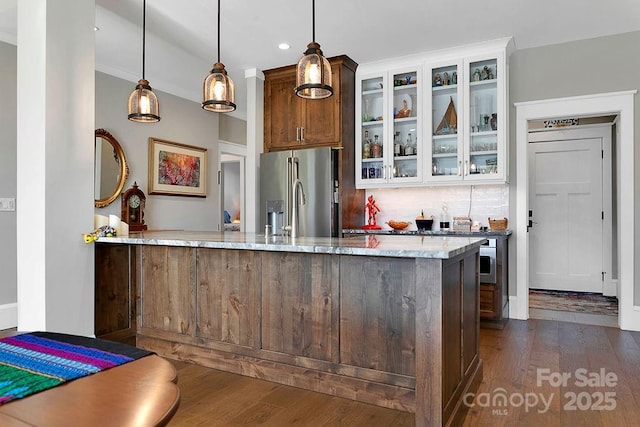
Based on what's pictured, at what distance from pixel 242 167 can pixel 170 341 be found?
4.76 m

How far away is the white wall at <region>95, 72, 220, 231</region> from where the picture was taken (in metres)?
5.00

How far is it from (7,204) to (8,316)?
1.05 metres

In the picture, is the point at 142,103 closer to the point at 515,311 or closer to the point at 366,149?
the point at 366,149

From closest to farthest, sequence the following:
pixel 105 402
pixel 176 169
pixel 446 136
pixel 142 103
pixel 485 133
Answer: pixel 105 402
pixel 142 103
pixel 485 133
pixel 446 136
pixel 176 169

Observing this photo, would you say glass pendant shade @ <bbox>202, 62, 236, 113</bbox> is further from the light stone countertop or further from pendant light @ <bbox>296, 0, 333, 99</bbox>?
the light stone countertop

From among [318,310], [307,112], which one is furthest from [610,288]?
[318,310]

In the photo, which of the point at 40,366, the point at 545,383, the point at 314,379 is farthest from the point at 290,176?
the point at 40,366

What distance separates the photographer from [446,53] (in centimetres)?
445

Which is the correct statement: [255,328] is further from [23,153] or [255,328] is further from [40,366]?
[23,153]

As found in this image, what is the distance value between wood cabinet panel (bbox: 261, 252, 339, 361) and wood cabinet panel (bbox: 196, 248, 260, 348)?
8 centimetres

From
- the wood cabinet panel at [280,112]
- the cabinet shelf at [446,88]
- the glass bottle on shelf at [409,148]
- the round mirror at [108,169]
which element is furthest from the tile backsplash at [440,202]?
the round mirror at [108,169]

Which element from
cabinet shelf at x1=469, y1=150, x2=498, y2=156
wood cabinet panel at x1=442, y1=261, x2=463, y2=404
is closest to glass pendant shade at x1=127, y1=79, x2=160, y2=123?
wood cabinet panel at x1=442, y1=261, x2=463, y2=404

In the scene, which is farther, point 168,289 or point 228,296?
point 168,289

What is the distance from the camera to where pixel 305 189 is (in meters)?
4.65
